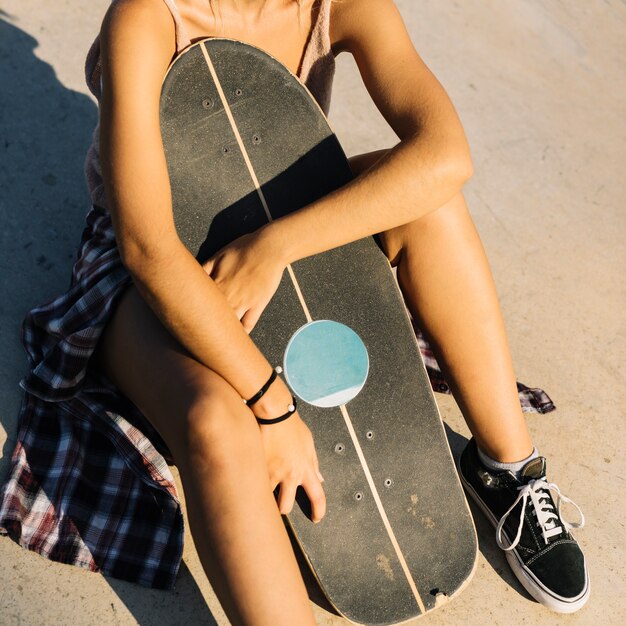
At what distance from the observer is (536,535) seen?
5.54 ft

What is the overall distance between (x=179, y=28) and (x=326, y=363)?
2.70 ft

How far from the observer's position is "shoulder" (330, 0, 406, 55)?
1.64 metres

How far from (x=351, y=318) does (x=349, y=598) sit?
24.8 inches

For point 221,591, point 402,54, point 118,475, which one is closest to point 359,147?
point 402,54

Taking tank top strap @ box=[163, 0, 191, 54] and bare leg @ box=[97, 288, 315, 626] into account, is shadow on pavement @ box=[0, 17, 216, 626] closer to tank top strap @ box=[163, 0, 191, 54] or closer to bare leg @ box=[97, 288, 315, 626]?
bare leg @ box=[97, 288, 315, 626]

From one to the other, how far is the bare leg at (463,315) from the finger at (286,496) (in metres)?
0.49

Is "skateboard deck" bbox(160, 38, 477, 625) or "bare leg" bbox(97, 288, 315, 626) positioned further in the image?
"skateboard deck" bbox(160, 38, 477, 625)

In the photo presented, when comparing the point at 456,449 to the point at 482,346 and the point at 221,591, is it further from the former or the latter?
the point at 221,591

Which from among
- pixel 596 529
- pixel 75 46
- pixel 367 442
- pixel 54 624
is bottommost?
pixel 596 529

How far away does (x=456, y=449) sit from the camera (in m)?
1.93

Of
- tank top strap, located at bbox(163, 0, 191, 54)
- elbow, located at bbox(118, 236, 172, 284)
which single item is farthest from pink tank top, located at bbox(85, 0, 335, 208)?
elbow, located at bbox(118, 236, 172, 284)

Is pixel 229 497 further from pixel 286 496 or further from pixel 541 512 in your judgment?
pixel 541 512

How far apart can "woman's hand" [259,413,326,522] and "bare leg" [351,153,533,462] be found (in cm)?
40

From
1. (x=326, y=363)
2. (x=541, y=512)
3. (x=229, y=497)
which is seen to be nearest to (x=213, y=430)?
(x=229, y=497)
